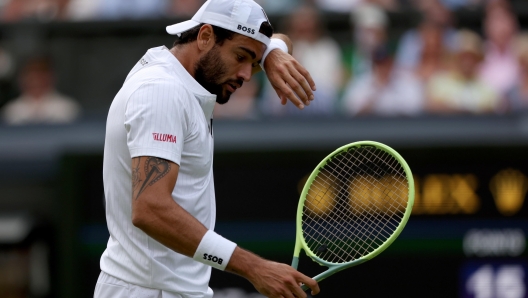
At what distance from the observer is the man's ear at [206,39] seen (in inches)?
149

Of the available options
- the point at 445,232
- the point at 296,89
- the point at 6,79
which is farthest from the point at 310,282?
the point at 6,79

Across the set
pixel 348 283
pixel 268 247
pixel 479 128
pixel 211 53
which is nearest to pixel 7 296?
pixel 268 247

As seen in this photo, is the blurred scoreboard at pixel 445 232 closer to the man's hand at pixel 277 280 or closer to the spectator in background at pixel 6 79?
the spectator in background at pixel 6 79

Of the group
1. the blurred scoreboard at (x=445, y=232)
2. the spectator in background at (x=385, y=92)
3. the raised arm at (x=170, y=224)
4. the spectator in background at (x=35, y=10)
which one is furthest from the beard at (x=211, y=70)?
the spectator in background at (x=35, y=10)

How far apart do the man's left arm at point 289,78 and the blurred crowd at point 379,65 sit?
360 cm

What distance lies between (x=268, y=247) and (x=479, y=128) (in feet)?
5.68

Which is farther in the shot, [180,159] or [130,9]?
[130,9]

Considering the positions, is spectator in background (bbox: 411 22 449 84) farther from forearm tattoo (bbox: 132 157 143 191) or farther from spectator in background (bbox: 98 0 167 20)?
forearm tattoo (bbox: 132 157 143 191)

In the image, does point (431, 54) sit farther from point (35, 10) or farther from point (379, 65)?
point (35, 10)

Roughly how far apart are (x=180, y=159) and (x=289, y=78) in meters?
0.68

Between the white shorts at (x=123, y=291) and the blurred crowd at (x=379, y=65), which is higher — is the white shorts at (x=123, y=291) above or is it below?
below

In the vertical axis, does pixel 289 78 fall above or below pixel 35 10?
above

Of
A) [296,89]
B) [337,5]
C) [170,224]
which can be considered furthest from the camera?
[337,5]

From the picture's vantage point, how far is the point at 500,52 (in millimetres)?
8359
